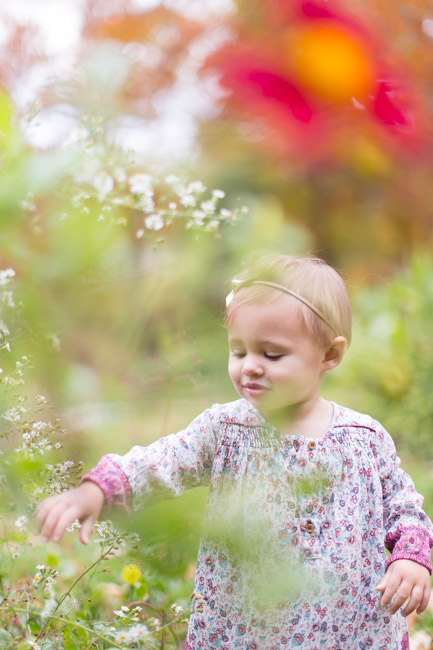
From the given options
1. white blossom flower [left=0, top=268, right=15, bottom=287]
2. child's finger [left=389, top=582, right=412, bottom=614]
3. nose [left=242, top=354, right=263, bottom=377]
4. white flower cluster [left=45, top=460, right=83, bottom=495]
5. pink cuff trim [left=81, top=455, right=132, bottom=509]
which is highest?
nose [left=242, top=354, right=263, bottom=377]

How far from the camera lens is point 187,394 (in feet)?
2.02

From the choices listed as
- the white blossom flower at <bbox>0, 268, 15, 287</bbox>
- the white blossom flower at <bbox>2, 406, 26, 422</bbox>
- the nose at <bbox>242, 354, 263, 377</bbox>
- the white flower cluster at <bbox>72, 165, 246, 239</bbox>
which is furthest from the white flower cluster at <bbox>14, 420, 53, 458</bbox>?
the nose at <bbox>242, 354, 263, 377</bbox>

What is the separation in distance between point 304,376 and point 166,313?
66 centimetres

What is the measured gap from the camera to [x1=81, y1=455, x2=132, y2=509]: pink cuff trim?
Answer: 99cm

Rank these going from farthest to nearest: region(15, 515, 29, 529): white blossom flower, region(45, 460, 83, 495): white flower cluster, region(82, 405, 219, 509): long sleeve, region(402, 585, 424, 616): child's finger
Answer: region(402, 585, 424, 616): child's finger
region(82, 405, 219, 509): long sleeve
region(15, 515, 29, 529): white blossom flower
region(45, 460, 83, 495): white flower cluster

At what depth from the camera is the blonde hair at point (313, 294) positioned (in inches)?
46.0

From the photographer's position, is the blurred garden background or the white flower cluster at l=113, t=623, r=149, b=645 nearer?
the blurred garden background

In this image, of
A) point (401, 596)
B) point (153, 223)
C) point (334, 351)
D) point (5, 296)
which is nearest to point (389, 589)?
point (401, 596)

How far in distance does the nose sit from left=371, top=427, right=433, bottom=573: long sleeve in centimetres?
37

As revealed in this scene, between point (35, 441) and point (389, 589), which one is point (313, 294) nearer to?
point (389, 589)

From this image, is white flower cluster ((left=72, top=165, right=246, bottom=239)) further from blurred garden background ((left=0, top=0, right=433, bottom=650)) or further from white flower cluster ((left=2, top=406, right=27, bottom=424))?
white flower cluster ((left=2, top=406, right=27, bottom=424))

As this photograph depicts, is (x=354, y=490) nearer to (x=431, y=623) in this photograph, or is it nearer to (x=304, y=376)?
(x=304, y=376)

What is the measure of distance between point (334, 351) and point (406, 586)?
413 mm

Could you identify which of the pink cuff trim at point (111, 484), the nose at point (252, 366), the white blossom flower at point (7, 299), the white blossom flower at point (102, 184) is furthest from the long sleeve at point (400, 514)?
the white blossom flower at point (7, 299)
